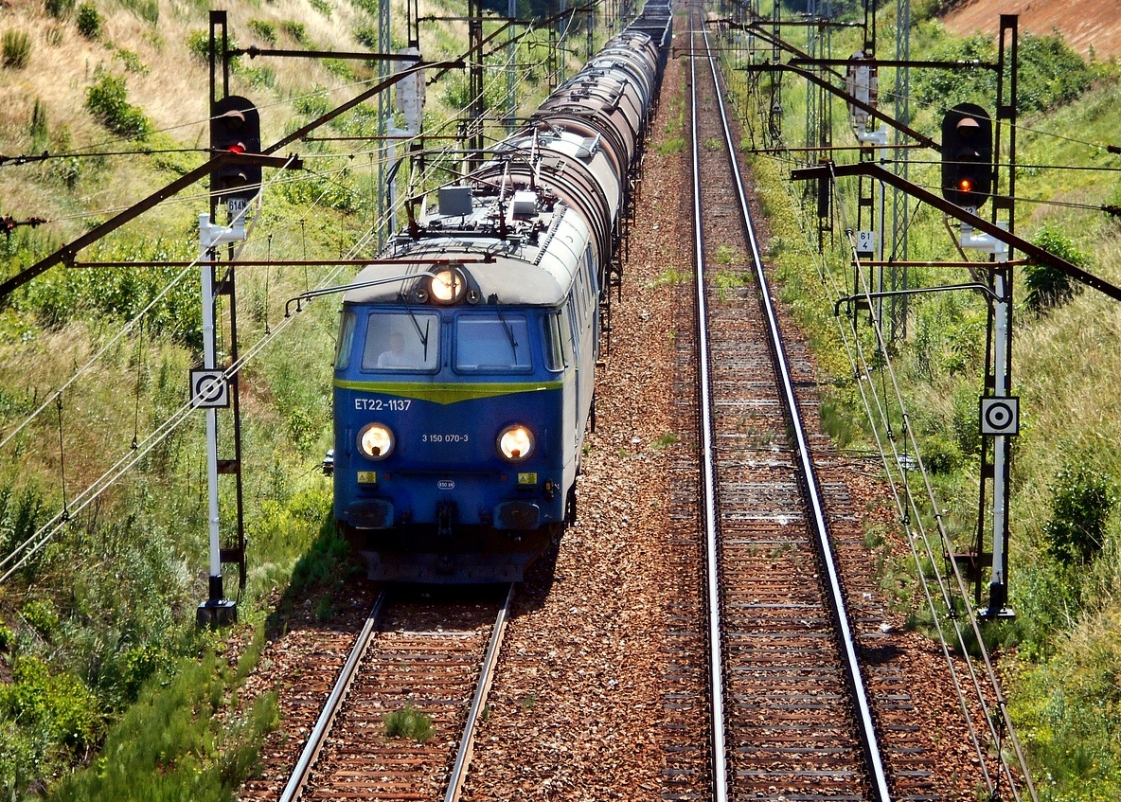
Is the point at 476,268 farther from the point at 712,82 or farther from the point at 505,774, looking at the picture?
the point at 712,82

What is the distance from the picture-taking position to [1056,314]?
21.7 m

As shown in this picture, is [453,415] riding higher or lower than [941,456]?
higher

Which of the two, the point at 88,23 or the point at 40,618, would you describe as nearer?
the point at 40,618

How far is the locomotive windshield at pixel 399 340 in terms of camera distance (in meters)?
12.5

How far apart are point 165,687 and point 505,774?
313 centimetres

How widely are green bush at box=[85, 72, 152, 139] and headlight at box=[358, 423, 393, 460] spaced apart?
16.3 meters

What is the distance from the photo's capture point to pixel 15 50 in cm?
2744

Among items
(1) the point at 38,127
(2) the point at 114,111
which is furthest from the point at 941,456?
(2) the point at 114,111

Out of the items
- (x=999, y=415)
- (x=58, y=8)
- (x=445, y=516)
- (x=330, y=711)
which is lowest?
(x=330, y=711)

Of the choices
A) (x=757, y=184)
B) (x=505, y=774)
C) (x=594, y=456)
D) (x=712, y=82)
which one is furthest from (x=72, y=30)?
(x=712, y=82)

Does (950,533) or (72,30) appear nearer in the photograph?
(950,533)

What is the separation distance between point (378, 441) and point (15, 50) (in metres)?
18.9

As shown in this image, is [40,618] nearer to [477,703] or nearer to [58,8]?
[477,703]

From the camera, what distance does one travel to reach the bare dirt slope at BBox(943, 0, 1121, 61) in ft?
170
